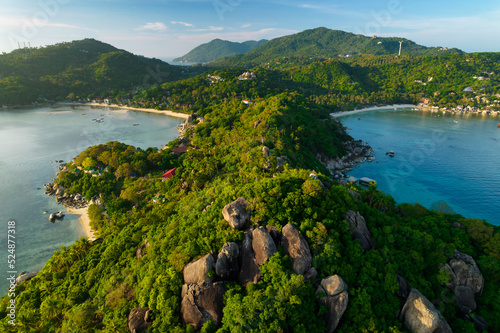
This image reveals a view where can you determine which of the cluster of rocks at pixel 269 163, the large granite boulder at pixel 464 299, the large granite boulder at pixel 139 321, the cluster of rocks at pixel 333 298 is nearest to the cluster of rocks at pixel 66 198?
the cluster of rocks at pixel 269 163

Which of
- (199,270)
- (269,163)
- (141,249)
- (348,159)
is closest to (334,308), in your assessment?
(199,270)

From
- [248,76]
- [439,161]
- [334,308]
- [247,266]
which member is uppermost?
[248,76]

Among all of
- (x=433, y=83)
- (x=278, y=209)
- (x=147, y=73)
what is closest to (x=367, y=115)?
(x=433, y=83)

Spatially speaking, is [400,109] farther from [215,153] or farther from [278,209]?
[278,209]

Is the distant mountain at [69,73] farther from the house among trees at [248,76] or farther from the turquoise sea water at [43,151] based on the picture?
the house among trees at [248,76]

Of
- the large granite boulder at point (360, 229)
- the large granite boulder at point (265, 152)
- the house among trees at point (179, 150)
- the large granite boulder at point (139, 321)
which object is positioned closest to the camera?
the large granite boulder at point (139, 321)

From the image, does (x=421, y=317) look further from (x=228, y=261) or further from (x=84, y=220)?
(x=84, y=220)

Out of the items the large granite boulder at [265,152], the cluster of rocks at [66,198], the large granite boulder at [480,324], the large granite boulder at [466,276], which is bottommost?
the cluster of rocks at [66,198]
